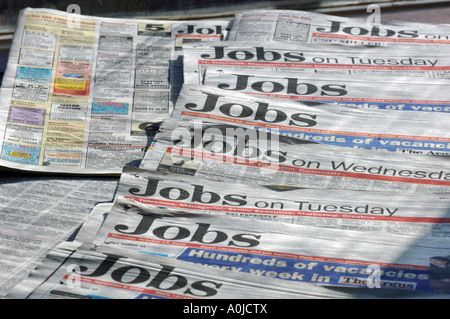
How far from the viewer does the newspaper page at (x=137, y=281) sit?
84cm

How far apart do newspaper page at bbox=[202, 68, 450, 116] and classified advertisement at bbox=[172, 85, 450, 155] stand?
4 cm

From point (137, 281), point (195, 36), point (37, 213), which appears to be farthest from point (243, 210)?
point (195, 36)

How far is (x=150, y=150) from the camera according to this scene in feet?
3.94

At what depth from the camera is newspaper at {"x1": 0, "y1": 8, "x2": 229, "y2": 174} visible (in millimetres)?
1295

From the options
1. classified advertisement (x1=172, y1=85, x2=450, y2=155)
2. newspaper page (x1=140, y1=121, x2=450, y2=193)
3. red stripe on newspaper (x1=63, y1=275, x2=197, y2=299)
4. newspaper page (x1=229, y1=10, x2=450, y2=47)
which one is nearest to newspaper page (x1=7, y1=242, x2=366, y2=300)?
red stripe on newspaper (x1=63, y1=275, x2=197, y2=299)

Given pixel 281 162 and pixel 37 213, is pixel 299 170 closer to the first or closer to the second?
pixel 281 162

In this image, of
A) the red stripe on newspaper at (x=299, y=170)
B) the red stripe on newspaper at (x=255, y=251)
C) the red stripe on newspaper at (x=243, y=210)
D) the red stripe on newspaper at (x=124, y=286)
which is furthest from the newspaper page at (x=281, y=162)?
the red stripe on newspaper at (x=124, y=286)

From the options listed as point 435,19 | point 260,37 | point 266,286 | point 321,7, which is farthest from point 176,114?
point 435,19

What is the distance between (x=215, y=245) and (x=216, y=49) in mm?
A: 668

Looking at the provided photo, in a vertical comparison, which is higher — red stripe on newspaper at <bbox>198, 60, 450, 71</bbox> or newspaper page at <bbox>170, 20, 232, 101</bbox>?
newspaper page at <bbox>170, 20, 232, 101</bbox>

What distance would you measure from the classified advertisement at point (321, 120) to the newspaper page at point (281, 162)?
0.05 metres

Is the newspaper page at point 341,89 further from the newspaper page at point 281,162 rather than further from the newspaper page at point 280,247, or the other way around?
the newspaper page at point 280,247

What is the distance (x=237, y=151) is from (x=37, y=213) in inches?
16.0

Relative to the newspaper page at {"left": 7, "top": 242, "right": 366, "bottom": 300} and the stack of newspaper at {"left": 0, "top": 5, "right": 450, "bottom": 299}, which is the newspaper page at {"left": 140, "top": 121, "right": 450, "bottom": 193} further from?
the newspaper page at {"left": 7, "top": 242, "right": 366, "bottom": 300}
